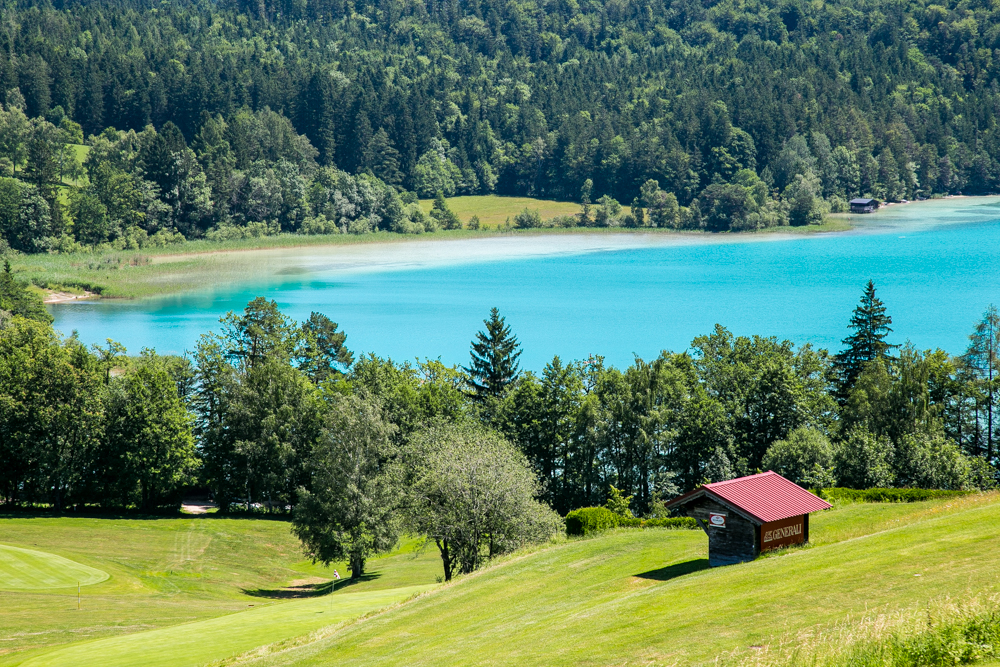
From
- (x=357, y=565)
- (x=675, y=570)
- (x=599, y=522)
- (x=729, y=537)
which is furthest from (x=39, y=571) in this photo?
(x=729, y=537)

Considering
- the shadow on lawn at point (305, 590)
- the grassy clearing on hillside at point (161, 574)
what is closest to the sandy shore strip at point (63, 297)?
the grassy clearing on hillside at point (161, 574)

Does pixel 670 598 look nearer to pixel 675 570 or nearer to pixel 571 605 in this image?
pixel 571 605

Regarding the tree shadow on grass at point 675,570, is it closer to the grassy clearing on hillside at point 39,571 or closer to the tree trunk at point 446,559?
the tree trunk at point 446,559

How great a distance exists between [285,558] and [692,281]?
87562 millimetres

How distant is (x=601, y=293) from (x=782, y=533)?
315 feet

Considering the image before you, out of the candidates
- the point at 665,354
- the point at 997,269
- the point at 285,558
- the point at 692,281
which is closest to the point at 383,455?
the point at 285,558

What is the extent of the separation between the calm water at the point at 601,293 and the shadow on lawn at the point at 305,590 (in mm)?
39197

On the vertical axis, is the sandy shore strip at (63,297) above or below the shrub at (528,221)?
below

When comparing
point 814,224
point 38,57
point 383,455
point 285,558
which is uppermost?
point 38,57

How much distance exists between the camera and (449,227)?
185875 mm

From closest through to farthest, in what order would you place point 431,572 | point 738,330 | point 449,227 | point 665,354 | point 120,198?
point 431,572 < point 665,354 < point 738,330 < point 120,198 < point 449,227

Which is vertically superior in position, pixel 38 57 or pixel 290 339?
pixel 38 57

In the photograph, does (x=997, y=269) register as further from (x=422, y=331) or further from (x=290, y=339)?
(x=290, y=339)

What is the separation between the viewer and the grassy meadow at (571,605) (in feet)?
64.3
